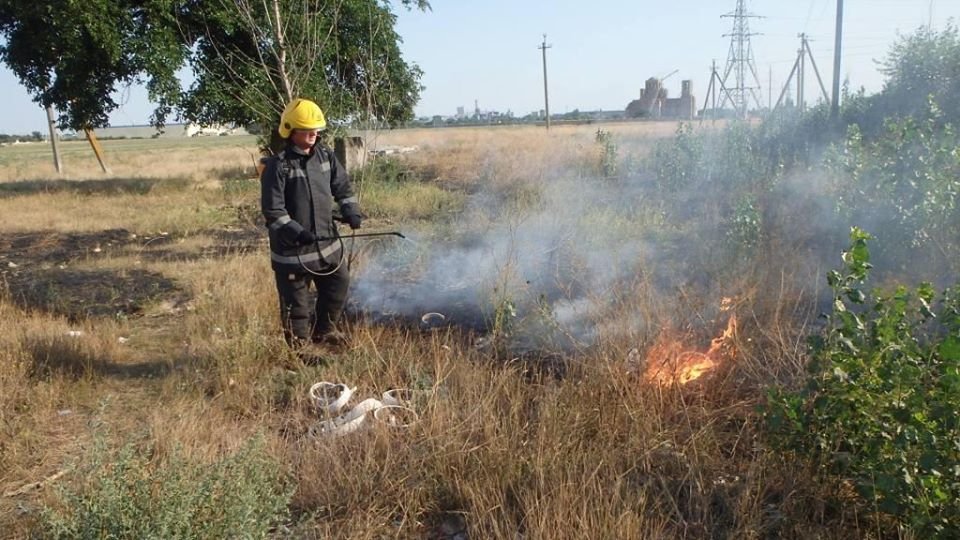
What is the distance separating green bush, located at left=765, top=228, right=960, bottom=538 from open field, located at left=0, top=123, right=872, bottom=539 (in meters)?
0.22

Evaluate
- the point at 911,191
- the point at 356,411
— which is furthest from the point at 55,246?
the point at 911,191

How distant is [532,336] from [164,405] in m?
2.28

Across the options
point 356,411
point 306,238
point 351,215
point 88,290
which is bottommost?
point 356,411

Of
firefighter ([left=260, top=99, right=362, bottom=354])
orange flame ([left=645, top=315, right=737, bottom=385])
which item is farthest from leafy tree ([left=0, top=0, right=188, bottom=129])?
orange flame ([left=645, top=315, right=737, bottom=385])

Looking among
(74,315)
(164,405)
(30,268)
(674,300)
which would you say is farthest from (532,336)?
(30,268)

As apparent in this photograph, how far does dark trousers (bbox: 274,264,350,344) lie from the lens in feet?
14.1

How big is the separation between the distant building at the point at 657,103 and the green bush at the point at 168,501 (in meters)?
25.1

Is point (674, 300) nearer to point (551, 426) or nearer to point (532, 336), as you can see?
point (532, 336)

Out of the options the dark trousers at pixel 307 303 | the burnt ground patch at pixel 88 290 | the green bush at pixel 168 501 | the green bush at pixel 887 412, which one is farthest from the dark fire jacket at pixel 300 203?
the green bush at pixel 887 412

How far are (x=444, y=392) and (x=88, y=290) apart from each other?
15.7 ft

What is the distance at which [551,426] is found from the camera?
9.11ft

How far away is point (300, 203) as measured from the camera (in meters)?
4.17

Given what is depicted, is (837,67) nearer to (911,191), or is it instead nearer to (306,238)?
(911,191)

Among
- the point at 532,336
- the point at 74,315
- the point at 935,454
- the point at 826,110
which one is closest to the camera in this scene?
the point at 935,454
